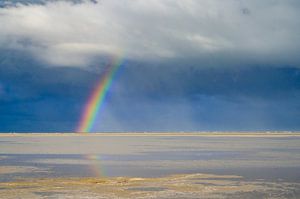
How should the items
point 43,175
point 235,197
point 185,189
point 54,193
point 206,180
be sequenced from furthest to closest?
point 43,175, point 206,180, point 185,189, point 54,193, point 235,197

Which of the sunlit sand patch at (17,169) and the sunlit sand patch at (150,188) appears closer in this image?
the sunlit sand patch at (150,188)

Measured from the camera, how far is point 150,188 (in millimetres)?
27562

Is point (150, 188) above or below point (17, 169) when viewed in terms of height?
below

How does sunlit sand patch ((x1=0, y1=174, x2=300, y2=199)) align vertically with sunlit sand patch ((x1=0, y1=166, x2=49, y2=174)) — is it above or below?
below

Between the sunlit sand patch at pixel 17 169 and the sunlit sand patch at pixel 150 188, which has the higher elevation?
the sunlit sand patch at pixel 17 169

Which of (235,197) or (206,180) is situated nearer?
(235,197)

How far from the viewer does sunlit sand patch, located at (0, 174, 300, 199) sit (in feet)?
81.6

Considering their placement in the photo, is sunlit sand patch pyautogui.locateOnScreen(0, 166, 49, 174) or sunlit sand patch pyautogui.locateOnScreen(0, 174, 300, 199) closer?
sunlit sand patch pyautogui.locateOnScreen(0, 174, 300, 199)

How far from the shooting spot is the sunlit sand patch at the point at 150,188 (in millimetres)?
24875

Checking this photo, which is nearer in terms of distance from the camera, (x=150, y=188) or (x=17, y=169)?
(x=150, y=188)

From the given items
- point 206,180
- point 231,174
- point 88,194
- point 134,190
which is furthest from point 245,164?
point 88,194

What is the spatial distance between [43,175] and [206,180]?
12.7m

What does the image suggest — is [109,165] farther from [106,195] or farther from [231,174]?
[106,195]

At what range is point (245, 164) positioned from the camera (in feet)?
140
